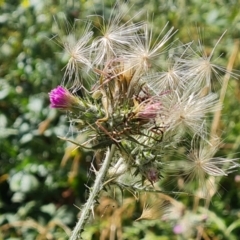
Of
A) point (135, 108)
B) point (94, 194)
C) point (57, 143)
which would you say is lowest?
point (57, 143)

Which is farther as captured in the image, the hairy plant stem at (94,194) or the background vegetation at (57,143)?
the background vegetation at (57,143)

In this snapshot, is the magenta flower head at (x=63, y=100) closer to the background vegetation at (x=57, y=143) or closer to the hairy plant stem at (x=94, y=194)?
the hairy plant stem at (x=94, y=194)

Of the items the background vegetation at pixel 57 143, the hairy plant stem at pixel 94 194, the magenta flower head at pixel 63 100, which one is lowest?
the background vegetation at pixel 57 143

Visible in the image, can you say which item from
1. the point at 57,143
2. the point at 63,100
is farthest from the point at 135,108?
the point at 57,143

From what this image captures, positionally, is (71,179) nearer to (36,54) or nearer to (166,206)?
(36,54)

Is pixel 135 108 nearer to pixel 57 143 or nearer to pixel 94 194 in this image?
pixel 94 194

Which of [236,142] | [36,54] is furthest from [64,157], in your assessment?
[236,142]

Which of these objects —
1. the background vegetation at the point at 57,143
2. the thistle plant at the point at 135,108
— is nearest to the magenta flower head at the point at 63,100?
the thistle plant at the point at 135,108

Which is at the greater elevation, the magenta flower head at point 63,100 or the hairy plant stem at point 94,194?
the magenta flower head at point 63,100
